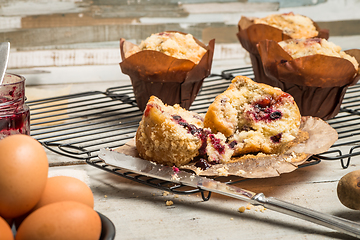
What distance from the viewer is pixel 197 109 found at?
2.10 m

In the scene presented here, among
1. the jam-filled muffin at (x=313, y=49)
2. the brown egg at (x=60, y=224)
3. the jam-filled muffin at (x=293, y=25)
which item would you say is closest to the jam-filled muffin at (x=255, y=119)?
the jam-filled muffin at (x=313, y=49)

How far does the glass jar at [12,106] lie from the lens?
1325 millimetres

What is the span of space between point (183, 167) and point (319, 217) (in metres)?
0.49

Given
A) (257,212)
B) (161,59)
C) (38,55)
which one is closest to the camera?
(257,212)

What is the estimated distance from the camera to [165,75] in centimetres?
194

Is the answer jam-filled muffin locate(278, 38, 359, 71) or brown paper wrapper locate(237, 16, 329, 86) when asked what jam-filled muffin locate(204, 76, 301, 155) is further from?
brown paper wrapper locate(237, 16, 329, 86)

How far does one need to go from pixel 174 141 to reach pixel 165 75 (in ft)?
2.12

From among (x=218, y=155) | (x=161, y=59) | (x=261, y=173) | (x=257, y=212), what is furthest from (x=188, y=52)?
(x=257, y=212)

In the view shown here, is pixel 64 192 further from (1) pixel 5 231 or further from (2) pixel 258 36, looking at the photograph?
(2) pixel 258 36

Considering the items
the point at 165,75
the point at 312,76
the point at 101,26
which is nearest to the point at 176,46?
→ the point at 165,75

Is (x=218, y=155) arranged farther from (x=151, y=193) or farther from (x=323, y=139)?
(x=323, y=139)

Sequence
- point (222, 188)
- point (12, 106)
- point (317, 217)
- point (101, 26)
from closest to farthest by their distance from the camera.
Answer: point (317, 217) → point (222, 188) → point (12, 106) → point (101, 26)

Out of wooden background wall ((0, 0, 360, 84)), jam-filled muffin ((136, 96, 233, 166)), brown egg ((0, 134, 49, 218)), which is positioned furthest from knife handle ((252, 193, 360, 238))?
wooden background wall ((0, 0, 360, 84))

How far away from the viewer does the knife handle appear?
0.99m
